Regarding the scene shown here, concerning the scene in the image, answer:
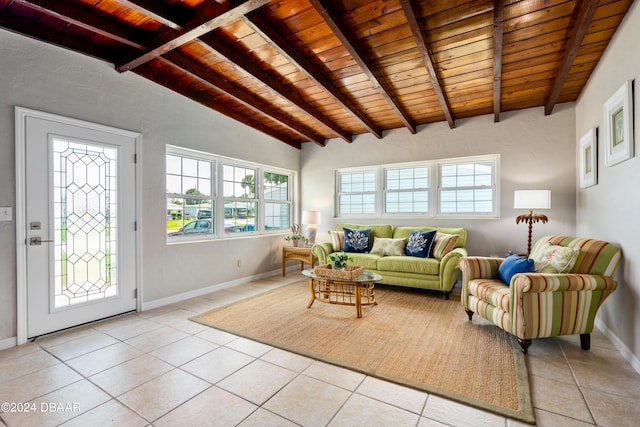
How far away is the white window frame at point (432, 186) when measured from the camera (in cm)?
439

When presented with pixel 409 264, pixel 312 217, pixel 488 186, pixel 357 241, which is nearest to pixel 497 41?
pixel 488 186

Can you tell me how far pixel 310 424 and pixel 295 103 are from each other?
345 centimetres

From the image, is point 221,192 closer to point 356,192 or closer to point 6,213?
point 6,213

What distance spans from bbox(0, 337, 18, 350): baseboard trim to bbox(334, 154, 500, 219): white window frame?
442cm

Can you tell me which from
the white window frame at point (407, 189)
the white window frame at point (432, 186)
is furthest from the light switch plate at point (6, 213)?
the white window frame at point (407, 189)

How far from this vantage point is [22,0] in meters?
2.17

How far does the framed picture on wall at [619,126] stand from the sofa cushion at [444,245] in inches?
70.2

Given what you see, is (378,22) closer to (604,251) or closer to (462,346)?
(604,251)

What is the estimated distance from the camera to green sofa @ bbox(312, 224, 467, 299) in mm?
3801

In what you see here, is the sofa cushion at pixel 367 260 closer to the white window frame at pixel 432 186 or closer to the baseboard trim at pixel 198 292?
the white window frame at pixel 432 186

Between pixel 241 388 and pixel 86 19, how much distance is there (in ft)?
10.2

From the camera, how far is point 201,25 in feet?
7.86

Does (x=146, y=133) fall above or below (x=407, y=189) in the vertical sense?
above

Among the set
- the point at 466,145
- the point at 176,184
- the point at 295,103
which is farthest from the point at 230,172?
the point at 466,145
